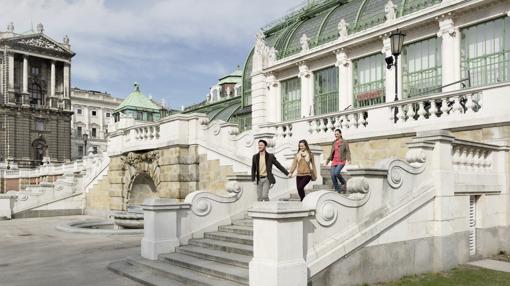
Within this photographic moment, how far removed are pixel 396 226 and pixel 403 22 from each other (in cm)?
1131

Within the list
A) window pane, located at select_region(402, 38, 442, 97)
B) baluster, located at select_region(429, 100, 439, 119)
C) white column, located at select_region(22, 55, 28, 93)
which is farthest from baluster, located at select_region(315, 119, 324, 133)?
white column, located at select_region(22, 55, 28, 93)

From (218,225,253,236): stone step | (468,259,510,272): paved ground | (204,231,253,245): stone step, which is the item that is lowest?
(468,259,510,272): paved ground

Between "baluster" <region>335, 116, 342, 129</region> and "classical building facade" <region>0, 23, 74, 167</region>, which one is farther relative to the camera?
"classical building facade" <region>0, 23, 74, 167</region>

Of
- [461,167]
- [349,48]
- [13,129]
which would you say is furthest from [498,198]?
[13,129]

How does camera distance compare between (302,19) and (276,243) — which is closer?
(276,243)

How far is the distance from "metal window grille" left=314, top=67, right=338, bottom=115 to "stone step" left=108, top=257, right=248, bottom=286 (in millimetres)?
13383

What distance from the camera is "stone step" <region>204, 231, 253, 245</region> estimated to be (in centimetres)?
966

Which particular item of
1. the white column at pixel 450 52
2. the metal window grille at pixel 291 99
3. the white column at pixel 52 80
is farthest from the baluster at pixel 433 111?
the white column at pixel 52 80

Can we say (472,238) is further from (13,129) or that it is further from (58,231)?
(13,129)

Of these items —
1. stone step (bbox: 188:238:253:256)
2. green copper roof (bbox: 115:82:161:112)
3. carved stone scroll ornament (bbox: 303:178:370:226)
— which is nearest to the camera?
carved stone scroll ornament (bbox: 303:178:370:226)

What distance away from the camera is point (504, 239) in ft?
37.7

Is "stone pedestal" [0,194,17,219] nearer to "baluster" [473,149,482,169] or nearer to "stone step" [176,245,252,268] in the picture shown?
"stone step" [176,245,252,268]

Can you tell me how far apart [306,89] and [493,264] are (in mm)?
13645

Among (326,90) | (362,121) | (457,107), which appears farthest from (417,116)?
(326,90)
